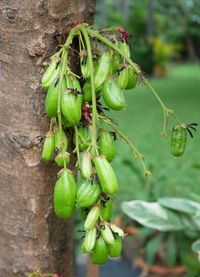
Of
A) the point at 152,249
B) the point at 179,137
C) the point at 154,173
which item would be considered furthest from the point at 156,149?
the point at 179,137

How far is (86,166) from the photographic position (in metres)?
0.79

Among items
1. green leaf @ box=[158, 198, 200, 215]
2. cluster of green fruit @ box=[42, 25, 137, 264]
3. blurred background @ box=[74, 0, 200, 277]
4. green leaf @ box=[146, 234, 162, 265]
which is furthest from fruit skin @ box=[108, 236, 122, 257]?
green leaf @ box=[146, 234, 162, 265]

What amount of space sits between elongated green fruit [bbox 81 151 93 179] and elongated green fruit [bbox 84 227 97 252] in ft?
0.40

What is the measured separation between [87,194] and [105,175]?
6 cm

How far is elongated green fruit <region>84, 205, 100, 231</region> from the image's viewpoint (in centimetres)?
79

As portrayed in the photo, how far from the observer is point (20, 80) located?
88cm

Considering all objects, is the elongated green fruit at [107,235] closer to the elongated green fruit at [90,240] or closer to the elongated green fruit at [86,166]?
the elongated green fruit at [90,240]

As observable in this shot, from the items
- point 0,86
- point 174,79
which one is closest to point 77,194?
point 0,86

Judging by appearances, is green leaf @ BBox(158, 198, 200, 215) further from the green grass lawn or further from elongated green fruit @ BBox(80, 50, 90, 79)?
elongated green fruit @ BBox(80, 50, 90, 79)

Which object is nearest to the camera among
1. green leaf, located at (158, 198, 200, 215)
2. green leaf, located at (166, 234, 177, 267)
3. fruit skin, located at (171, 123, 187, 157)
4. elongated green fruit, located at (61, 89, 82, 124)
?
elongated green fruit, located at (61, 89, 82, 124)

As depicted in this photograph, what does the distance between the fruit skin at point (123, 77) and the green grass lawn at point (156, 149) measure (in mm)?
176

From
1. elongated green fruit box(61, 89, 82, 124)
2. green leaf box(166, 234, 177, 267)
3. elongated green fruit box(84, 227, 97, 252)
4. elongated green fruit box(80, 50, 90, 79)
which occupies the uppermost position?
elongated green fruit box(80, 50, 90, 79)

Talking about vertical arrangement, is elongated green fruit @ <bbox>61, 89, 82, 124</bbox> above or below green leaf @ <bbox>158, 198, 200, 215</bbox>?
above

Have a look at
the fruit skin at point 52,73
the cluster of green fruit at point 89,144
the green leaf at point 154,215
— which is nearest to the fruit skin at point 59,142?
the cluster of green fruit at point 89,144
